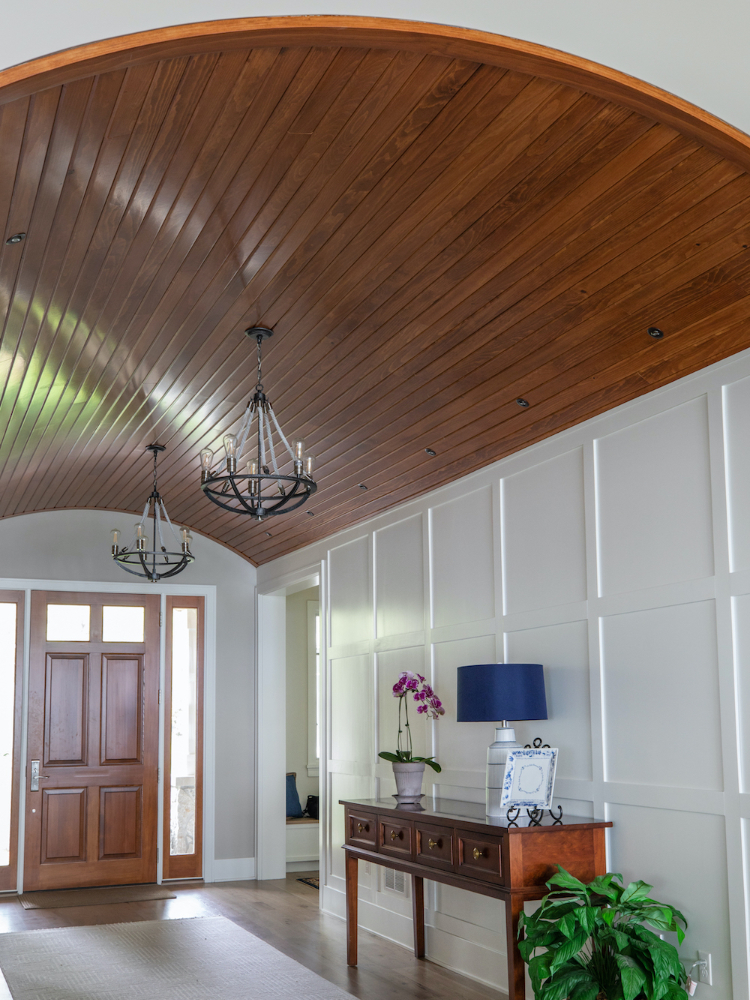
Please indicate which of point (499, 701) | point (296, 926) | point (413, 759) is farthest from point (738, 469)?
point (296, 926)

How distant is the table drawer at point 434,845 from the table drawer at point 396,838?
0.09m

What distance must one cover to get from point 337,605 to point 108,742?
2.65 meters

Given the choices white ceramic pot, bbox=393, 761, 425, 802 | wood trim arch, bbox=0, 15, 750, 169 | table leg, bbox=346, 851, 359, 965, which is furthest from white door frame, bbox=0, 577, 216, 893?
wood trim arch, bbox=0, 15, 750, 169

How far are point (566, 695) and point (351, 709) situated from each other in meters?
2.74

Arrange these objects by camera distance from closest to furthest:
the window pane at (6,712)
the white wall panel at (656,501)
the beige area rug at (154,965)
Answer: the white wall panel at (656,501) < the beige area rug at (154,965) < the window pane at (6,712)

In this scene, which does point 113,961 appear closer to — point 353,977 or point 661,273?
point 353,977

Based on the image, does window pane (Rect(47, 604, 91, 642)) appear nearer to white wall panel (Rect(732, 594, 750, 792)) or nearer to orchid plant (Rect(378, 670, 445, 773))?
orchid plant (Rect(378, 670, 445, 773))

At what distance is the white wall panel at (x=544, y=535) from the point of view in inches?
182

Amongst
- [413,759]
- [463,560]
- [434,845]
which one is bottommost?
[434,845]

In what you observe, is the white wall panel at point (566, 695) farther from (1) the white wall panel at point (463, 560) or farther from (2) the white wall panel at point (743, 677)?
(2) the white wall panel at point (743, 677)

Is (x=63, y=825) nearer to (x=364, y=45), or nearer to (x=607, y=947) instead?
(x=607, y=947)

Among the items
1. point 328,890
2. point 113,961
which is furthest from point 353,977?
point 328,890

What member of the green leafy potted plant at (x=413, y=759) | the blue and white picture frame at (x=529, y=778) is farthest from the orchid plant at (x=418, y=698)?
the blue and white picture frame at (x=529, y=778)

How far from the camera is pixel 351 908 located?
5.56 m
